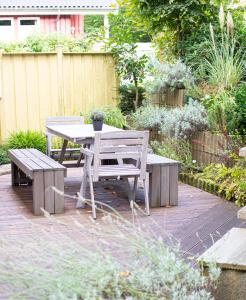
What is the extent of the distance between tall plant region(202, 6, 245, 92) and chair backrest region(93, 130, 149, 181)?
2.65m

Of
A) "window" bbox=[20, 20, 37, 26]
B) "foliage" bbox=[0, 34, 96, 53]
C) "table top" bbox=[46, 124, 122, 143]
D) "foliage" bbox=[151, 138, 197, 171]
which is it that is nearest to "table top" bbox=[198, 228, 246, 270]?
"table top" bbox=[46, 124, 122, 143]

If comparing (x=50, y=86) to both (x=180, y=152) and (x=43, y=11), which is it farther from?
(x=43, y=11)

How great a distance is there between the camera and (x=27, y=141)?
10.5 meters

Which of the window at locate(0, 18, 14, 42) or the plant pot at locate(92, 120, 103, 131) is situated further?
the window at locate(0, 18, 14, 42)

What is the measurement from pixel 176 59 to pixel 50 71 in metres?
2.27

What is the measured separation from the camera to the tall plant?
30.3 feet

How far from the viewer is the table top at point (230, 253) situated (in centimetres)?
375

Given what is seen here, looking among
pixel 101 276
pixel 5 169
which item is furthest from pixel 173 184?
pixel 101 276

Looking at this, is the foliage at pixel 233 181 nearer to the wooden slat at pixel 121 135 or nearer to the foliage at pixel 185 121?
the foliage at pixel 185 121

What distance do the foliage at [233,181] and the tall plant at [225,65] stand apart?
5.66 ft

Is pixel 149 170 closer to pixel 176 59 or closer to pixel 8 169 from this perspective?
pixel 8 169

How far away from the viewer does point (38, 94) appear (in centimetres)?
1123

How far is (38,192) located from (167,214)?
144 centimetres

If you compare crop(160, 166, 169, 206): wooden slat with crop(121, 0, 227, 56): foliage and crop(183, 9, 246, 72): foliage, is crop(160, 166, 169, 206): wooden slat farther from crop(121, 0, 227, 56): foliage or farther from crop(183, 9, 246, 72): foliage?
crop(121, 0, 227, 56): foliage
